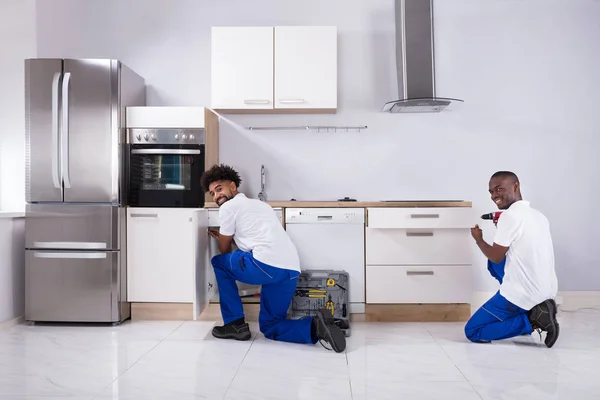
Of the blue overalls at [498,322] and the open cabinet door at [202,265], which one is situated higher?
the open cabinet door at [202,265]

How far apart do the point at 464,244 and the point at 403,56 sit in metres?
1.53

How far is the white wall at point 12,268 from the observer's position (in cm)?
371

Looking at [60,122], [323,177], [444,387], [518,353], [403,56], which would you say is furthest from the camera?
[323,177]

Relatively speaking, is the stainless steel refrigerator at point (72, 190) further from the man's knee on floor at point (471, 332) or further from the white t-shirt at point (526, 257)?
the white t-shirt at point (526, 257)

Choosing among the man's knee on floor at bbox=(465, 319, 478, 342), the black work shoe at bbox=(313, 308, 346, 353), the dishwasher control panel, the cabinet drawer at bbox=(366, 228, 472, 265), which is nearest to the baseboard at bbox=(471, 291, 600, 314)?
the cabinet drawer at bbox=(366, 228, 472, 265)

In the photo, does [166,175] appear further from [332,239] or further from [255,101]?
[332,239]

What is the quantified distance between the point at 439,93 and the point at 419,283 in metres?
1.62

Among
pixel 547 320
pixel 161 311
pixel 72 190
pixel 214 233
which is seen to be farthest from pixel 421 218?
pixel 72 190

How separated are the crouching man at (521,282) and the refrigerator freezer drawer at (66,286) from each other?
8.21 ft

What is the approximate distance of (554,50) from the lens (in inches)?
175

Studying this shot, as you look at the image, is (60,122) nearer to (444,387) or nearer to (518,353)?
(444,387)

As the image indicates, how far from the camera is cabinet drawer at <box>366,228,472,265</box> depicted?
12.6 feet

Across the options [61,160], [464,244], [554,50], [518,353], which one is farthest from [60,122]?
[554,50]

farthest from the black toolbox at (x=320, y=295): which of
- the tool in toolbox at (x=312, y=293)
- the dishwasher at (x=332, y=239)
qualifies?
the dishwasher at (x=332, y=239)
